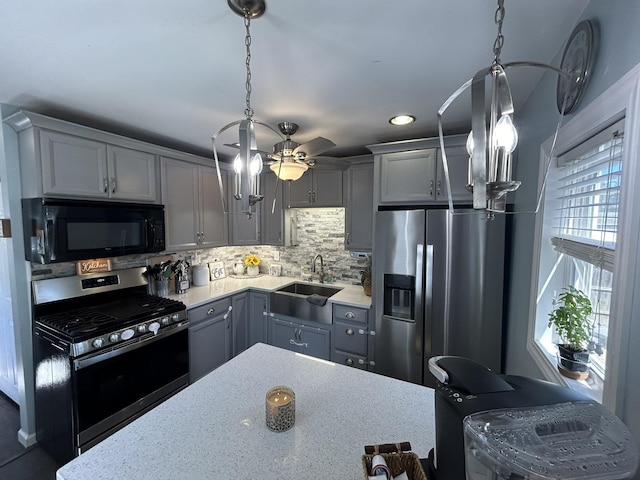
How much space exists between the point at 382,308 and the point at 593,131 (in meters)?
1.72

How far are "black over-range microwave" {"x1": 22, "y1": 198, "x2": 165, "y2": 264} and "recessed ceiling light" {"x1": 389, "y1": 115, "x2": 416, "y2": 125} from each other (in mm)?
2135

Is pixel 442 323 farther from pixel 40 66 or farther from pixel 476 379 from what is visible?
pixel 40 66

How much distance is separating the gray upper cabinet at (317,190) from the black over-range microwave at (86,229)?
136cm

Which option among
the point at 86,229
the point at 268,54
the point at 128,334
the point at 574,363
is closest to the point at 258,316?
the point at 128,334

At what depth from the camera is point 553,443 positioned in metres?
0.45

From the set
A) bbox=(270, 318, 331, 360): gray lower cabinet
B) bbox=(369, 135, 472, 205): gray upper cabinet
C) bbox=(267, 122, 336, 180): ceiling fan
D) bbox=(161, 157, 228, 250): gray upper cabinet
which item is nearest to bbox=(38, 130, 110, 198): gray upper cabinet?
bbox=(161, 157, 228, 250): gray upper cabinet

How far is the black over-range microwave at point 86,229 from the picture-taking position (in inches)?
72.4

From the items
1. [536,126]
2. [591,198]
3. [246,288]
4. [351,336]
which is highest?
[536,126]

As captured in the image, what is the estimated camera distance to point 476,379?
0.64 meters

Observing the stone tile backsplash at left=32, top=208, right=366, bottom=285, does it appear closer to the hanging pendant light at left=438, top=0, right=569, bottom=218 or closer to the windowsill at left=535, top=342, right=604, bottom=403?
the windowsill at left=535, top=342, right=604, bottom=403

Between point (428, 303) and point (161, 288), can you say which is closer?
point (428, 303)

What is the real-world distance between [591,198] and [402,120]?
1.32 meters

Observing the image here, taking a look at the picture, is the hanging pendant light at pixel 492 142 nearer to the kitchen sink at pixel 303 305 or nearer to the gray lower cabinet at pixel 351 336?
the gray lower cabinet at pixel 351 336

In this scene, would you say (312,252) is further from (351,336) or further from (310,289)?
(351,336)
